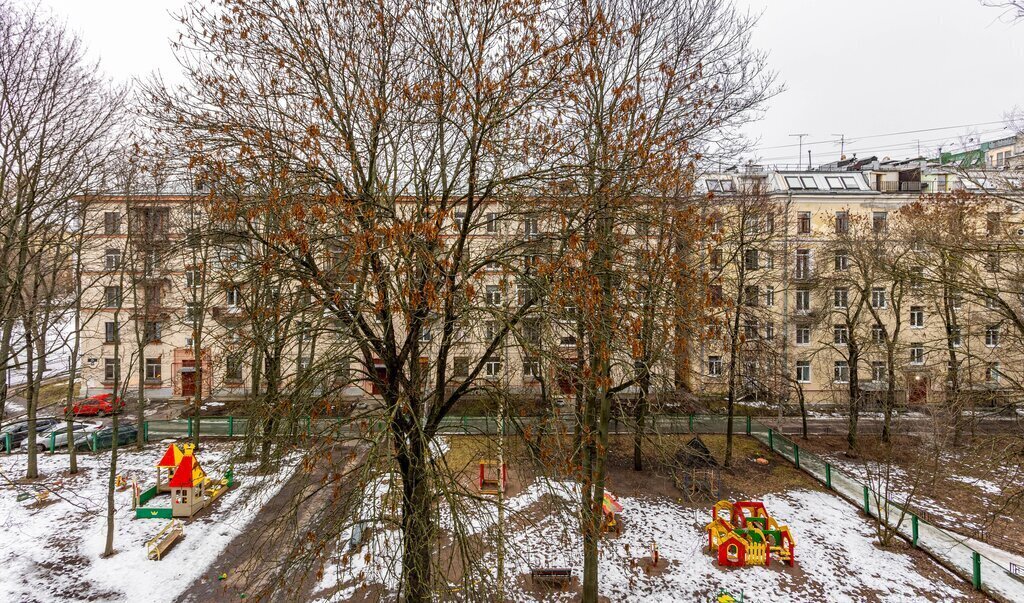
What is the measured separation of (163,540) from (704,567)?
12.4 m

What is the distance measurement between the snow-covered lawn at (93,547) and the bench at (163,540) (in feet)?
0.46

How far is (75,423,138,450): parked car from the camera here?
58.2ft

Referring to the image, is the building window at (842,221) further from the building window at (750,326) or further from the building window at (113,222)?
the building window at (113,222)

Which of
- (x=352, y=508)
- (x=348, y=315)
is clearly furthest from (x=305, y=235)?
(x=352, y=508)

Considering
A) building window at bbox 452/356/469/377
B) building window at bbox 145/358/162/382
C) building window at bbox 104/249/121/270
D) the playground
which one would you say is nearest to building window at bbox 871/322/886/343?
the playground

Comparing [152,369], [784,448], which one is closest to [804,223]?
[784,448]

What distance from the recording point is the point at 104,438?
18.2m

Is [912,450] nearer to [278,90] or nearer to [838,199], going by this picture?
[838,199]

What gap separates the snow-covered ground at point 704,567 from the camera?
979cm

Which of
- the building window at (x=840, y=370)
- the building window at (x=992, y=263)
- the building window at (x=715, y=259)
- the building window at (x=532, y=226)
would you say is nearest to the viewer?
the building window at (x=715, y=259)

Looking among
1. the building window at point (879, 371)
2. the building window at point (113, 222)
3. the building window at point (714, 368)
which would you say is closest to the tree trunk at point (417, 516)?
the building window at point (714, 368)

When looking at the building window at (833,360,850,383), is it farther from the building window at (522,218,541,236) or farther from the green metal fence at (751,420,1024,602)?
the building window at (522,218,541,236)

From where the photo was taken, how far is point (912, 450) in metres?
18.1

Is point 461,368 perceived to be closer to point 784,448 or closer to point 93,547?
point 93,547
